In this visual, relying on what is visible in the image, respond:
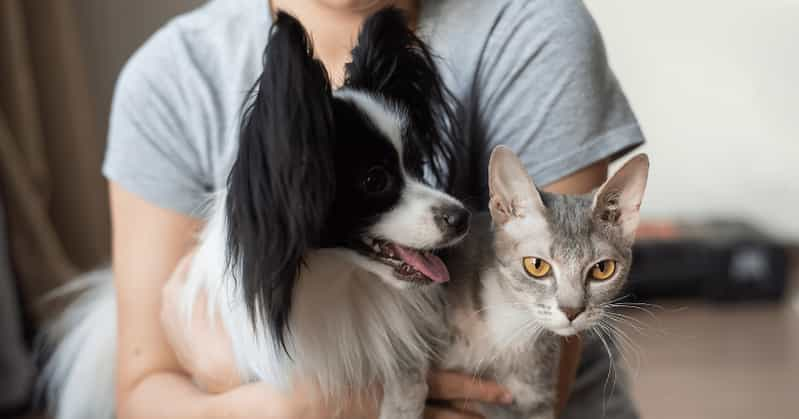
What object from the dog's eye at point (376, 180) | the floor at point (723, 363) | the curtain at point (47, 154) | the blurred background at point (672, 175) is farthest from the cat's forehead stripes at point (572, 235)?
the curtain at point (47, 154)

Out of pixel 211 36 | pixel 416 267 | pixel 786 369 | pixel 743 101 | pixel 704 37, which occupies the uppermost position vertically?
pixel 211 36

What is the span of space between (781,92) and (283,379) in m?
2.94

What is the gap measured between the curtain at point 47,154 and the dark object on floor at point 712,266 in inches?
88.5

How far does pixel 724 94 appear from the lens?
3.43 m

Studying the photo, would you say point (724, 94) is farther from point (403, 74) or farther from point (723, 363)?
point (403, 74)

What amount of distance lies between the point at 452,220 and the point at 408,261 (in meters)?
0.09

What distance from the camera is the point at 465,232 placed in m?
0.95

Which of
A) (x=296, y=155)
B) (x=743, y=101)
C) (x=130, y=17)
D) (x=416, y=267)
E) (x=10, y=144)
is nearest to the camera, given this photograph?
(x=296, y=155)

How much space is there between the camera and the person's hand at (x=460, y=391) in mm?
1077

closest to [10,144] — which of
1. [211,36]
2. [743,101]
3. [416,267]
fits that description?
[211,36]

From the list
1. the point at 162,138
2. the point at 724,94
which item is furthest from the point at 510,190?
the point at 724,94

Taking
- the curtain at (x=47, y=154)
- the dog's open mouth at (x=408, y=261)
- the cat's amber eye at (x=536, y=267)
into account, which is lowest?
the curtain at (x=47, y=154)

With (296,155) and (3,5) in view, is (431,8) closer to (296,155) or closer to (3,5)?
(296,155)

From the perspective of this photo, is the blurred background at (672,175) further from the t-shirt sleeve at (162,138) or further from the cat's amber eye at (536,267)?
the cat's amber eye at (536,267)
